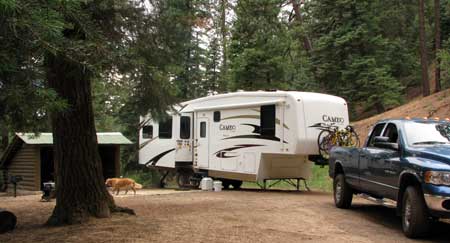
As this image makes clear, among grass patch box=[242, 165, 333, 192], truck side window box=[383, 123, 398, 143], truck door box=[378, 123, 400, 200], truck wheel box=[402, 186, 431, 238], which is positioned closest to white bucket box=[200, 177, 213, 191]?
grass patch box=[242, 165, 333, 192]

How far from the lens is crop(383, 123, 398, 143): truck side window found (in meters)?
9.42

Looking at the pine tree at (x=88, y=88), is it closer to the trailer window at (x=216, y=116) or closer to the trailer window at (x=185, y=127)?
the trailer window at (x=216, y=116)

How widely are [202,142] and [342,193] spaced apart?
8192 mm

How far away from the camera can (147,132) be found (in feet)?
74.8

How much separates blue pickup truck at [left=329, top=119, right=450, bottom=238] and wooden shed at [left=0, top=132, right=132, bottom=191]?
13502 mm

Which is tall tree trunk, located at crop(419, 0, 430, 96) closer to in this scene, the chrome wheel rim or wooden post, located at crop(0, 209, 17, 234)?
the chrome wheel rim

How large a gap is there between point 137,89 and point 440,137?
5.29 meters

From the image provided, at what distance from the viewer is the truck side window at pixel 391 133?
9422mm

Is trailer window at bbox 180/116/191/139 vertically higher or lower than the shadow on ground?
higher

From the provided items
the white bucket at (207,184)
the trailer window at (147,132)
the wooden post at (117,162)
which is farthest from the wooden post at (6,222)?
the wooden post at (117,162)

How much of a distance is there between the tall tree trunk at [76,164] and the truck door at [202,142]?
884 centimetres

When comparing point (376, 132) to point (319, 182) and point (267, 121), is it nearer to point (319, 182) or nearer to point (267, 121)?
point (267, 121)

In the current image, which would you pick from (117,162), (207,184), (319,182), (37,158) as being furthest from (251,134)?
(37,158)

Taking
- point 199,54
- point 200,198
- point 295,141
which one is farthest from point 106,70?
point 199,54
